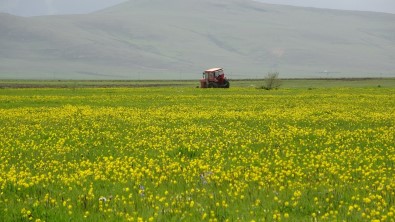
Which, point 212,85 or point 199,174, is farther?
point 212,85

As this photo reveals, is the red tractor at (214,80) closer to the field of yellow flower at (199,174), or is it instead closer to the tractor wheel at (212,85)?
the tractor wheel at (212,85)

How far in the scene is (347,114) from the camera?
2844 centimetres

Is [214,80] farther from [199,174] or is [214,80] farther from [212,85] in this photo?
[199,174]

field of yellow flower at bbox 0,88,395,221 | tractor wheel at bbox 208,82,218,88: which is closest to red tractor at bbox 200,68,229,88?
tractor wheel at bbox 208,82,218,88

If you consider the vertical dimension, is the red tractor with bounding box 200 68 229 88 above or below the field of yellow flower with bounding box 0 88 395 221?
above

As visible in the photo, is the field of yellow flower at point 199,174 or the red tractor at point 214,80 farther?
the red tractor at point 214,80

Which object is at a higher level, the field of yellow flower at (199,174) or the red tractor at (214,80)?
the red tractor at (214,80)

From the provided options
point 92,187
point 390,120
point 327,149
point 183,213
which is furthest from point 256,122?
point 183,213

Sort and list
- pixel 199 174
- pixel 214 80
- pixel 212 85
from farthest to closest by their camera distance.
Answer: pixel 212 85 → pixel 214 80 → pixel 199 174

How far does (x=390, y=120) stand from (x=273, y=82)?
183 ft

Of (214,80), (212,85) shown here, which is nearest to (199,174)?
(214,80)

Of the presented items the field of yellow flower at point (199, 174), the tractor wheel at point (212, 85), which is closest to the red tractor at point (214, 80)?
the tractor wheel at point (212, 85)

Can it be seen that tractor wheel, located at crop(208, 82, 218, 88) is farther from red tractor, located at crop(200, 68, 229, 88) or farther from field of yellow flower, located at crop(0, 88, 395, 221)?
field of yellow flower, located at crop(0, 88, 395, 221)

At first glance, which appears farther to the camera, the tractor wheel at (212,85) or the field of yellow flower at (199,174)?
the tractor wheel at (212,85)
